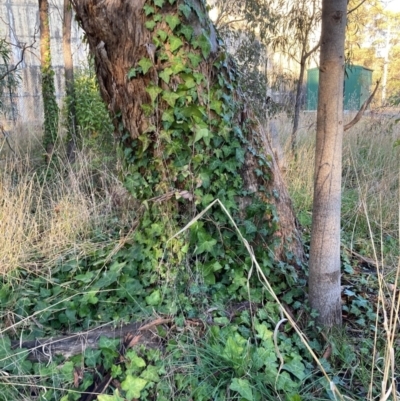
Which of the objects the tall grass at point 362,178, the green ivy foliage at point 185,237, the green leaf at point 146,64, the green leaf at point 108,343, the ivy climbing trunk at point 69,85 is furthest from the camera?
the ivy climbing trunk at point 69,85

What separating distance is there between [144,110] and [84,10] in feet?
2.10

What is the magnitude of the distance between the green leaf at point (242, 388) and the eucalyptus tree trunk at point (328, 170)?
27.4 inches

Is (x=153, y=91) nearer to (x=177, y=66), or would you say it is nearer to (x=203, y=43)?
(x=177, y=66)

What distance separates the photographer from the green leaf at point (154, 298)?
6.87ft

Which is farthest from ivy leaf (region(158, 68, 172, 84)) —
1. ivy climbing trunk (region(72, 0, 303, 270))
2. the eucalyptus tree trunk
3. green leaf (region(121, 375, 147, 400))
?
green leaf (region(121, 375, 147, 400))

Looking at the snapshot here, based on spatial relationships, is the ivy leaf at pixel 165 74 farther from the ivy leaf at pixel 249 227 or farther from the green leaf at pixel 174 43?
the ivy leaf at pixel 249 227

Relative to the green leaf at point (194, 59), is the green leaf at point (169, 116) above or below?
below

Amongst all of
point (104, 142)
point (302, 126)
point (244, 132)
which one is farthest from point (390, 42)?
point (244, 132)

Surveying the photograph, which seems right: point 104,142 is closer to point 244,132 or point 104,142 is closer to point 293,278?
point 244,132

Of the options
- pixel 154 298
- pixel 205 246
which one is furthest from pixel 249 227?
pixel 154 298

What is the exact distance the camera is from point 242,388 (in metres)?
1.58

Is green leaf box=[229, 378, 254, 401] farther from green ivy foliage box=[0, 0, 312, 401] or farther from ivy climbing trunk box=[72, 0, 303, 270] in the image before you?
ivy climbing trunk box=[72, 0, 303, 270]

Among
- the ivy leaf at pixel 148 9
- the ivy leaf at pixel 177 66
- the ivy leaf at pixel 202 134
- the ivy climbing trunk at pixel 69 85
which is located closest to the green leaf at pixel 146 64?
the ivy leaf at pixel 177 66

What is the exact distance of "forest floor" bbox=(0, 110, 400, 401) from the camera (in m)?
1.69
